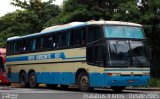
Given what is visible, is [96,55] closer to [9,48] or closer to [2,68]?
[9,48]

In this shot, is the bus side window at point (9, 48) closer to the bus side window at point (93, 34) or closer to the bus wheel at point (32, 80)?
the bus wheel at point (32, 80)

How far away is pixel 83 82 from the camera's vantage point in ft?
78.8

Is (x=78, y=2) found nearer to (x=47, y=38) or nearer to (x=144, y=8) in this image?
(x=144, y=8)

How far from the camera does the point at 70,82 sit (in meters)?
25.5

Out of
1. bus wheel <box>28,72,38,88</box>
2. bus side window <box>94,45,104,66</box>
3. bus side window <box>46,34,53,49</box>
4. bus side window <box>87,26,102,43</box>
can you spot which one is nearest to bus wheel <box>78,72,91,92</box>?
bus side window <box>94,45,104,66</box>

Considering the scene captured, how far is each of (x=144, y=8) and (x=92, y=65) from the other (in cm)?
1436

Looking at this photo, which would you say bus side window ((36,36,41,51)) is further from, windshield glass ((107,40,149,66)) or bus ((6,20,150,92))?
windshield glass ((107,40,149,66))

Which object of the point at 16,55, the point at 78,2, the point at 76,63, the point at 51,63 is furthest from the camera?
the point at 78,2

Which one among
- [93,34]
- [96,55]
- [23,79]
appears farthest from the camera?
[23,79]

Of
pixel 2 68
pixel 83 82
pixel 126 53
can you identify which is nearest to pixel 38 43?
pixel 83 82

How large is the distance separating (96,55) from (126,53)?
147 centimetres

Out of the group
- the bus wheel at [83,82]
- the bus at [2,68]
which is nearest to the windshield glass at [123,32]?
the bus wheel at [83,82]

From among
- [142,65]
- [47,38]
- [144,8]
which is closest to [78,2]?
[144,8]

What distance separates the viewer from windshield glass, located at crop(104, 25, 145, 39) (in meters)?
22.6
